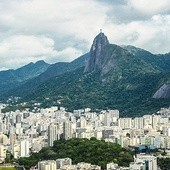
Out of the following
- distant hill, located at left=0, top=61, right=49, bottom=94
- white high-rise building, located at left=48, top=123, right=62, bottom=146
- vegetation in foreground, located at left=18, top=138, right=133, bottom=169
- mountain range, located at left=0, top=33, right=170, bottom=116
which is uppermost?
distant hill, located at left=0, top=61, right=49, bottom=94

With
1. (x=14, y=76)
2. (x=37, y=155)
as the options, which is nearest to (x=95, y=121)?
(x=37, y=155)

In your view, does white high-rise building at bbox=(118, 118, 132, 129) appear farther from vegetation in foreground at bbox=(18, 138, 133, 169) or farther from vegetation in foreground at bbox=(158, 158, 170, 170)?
vegetation in foreground at bbox=(158, 158, 170, 170)

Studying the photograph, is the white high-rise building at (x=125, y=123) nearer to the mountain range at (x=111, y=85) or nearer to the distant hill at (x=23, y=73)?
the mountain range at (x=111, y=85)

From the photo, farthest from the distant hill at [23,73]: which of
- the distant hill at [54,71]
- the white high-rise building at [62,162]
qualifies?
the white high-rise building at [62,162]

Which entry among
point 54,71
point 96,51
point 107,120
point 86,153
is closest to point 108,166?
point 86,153

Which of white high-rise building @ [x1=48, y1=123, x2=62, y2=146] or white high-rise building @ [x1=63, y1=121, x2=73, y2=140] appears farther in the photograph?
white high-rise building @ [x1=63, y1=121, x2=73, y2=140]

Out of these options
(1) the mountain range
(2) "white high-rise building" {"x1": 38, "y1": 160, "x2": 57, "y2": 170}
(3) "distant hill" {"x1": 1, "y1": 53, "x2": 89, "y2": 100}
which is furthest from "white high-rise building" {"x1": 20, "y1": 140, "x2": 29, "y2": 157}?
(3) "distant hill" {"x1": 1, "y1": 53, "x2": 89, "y2": 100}

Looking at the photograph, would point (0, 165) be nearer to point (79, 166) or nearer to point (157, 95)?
point (79, 166)
